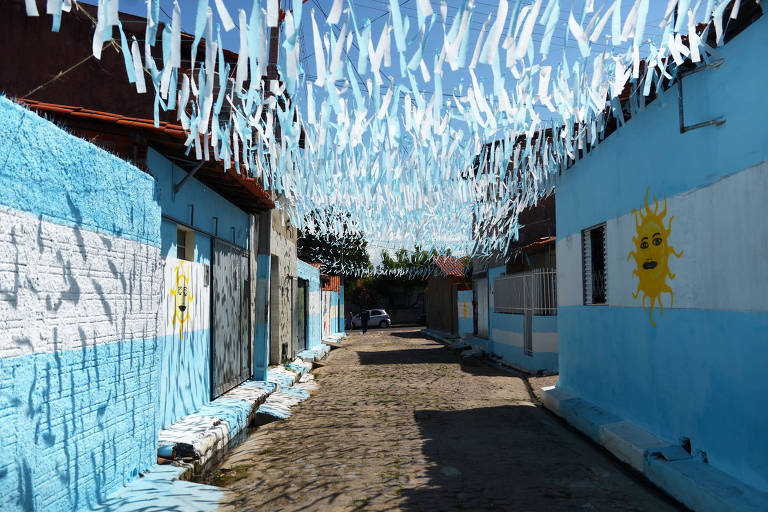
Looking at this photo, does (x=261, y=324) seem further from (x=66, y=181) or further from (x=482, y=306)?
(x=482, y=306)

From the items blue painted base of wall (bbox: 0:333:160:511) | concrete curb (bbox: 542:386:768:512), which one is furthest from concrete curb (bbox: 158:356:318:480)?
concrete curb (bbox: 542:386:768:512)

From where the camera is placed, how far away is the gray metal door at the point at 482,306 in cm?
2025

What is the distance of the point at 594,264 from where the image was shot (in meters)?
8.72

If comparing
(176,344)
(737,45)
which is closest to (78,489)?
(176,344)

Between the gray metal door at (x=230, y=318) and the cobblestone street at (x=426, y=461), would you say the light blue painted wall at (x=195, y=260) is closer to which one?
the gray metal door at (x=230, y=318)

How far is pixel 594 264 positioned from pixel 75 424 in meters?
7.10

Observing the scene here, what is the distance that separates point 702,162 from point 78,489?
5876mm

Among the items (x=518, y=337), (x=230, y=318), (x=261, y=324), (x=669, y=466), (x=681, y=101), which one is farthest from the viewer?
(x=518, y=337)

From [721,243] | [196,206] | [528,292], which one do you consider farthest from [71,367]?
[528,292]

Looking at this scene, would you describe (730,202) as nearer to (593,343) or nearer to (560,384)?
(593,343)

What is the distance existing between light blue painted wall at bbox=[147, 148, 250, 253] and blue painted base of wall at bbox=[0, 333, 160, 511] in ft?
6.31

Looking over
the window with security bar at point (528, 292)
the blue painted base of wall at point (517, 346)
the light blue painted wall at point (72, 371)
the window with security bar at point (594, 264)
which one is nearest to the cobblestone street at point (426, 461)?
the light blue painted wall at point (72, 371)

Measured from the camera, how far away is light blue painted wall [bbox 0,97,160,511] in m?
3.58

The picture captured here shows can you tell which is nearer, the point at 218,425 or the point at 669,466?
the point at 669,466
